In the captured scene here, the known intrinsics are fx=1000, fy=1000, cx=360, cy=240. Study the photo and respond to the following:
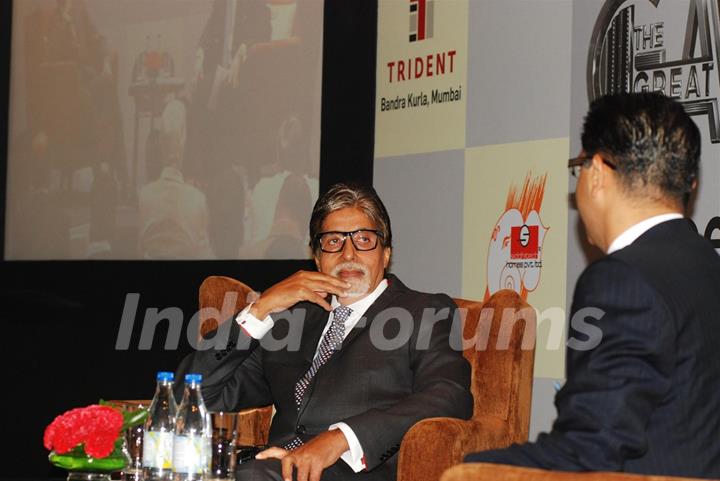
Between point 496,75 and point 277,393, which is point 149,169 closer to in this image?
point 496,75

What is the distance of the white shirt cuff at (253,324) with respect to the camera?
10.3 ft

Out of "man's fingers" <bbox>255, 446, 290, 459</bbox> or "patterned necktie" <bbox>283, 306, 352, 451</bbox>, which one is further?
"patterned necktie" <bbox>283, 306, 352, 451</bbox>

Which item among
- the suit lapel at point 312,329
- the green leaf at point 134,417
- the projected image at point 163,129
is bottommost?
the green leaf at point 134,417

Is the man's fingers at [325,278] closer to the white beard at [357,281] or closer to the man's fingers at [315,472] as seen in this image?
the white beard at [357,281]

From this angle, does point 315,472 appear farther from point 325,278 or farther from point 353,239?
point 353,239

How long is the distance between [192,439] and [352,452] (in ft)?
2.43

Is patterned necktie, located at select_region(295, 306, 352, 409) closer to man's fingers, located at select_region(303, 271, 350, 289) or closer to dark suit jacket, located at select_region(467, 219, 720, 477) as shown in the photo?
man's fingers, located at select_region(303, 271, 350, 289)

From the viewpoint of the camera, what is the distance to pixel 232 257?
532 cm

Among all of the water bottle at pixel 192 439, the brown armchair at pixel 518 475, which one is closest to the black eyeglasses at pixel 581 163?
the brown armchair at pixel 518 475

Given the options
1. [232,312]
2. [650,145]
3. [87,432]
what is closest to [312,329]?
[232,312]

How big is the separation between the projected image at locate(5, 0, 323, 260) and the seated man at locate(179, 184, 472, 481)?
5.79 feet

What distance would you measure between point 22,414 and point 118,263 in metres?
1.24

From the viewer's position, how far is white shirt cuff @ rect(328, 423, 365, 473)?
2762mm

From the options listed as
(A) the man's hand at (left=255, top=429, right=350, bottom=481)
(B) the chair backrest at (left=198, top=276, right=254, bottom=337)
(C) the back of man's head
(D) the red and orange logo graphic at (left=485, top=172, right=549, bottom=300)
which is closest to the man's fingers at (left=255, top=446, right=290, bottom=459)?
(A) the man's hand at (left=255, top=429, right=350, bottom=481)
